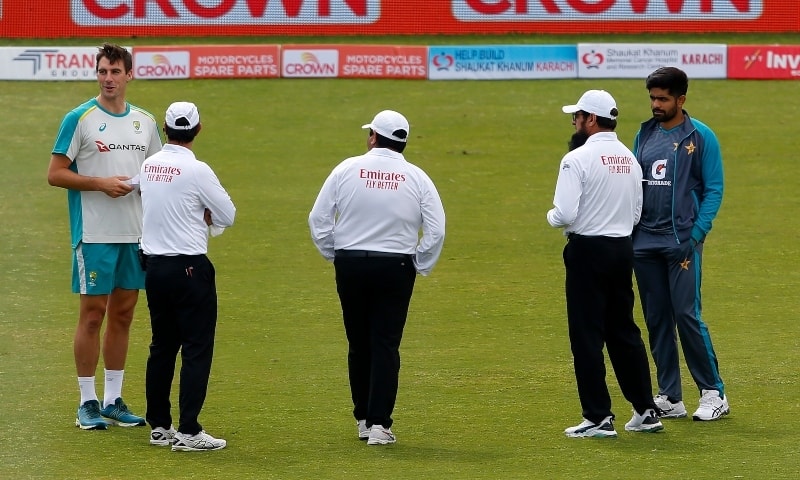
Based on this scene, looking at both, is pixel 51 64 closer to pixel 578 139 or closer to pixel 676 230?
pixel 578 139

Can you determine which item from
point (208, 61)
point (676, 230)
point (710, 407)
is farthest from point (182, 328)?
point (208, 61)

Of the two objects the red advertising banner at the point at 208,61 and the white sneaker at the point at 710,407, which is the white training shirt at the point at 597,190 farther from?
the red advertising banner at the point at 208,61

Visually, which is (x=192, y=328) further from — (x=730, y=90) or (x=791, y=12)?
(x=791, y=12)

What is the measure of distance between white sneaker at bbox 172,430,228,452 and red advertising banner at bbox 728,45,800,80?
18982mm

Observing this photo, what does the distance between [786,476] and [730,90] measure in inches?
690

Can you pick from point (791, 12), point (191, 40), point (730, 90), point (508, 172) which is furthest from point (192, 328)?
point (791, 12)

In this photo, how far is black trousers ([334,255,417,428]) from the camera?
7805 mm

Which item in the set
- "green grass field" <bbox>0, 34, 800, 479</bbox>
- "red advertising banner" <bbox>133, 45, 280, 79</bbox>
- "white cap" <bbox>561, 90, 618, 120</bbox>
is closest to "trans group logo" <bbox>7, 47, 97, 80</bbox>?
"green grass field" <bbox>0, 34, 800, 479</bbox>

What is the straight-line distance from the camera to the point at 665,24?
1113 inches

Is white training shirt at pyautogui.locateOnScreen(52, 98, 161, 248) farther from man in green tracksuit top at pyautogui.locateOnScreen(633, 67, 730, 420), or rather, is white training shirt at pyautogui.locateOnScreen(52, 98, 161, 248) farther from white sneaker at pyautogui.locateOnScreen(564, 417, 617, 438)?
man in green tracksuit top at pyautogui.locateOnScreen(633, 67, 730, 420)

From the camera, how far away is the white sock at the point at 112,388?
8484 millimetres

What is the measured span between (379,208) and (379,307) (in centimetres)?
59

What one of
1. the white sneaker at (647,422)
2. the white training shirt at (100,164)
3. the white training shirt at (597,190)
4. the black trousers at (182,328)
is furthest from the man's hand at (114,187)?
the white sneaker at (647,422)

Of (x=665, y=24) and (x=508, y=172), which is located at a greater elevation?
(x=665, y=24)
